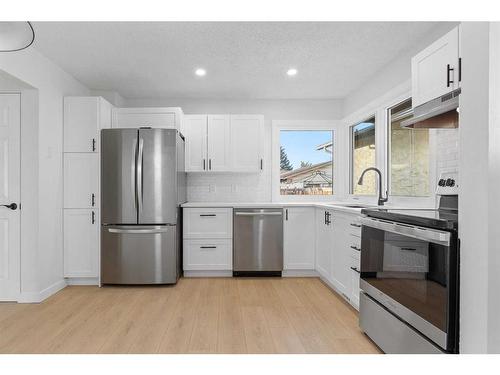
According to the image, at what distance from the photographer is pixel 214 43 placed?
2855 mm

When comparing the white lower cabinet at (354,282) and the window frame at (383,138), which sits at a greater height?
the window frame at (383,138)

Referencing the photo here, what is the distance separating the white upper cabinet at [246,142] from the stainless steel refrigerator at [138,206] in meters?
0.98

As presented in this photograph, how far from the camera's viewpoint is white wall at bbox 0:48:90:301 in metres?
3.10

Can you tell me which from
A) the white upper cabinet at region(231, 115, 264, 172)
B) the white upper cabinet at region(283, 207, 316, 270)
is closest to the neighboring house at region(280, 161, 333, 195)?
the white upper cabinet at region(231, 115, 264, 172)

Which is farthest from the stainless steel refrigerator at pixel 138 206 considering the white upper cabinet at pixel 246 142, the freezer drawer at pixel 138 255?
the white upper cabinet at pixel 246 142

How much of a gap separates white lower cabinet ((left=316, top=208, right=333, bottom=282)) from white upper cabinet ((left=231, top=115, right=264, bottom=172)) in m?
1.09

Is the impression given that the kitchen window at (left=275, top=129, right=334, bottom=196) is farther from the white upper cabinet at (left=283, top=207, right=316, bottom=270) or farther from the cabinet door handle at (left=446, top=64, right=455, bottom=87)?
the cabinet door handle at (left=446, top=64, right=455, bottom=87)

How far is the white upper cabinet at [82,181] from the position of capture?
11.8 ft

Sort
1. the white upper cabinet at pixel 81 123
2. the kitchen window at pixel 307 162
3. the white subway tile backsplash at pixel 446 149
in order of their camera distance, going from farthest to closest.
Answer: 1. the kitchen window at pixel 307 162
2. the white upper cabinet at pixel 81 123
3. the white subway tile backsplash at pixel 446 149

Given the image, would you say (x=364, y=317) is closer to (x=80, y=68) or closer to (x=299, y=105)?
(x=299, y=105)

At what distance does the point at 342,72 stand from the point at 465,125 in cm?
254

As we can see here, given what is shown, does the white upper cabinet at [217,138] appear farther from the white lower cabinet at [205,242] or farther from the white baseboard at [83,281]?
the white baseboard at [83,281]
